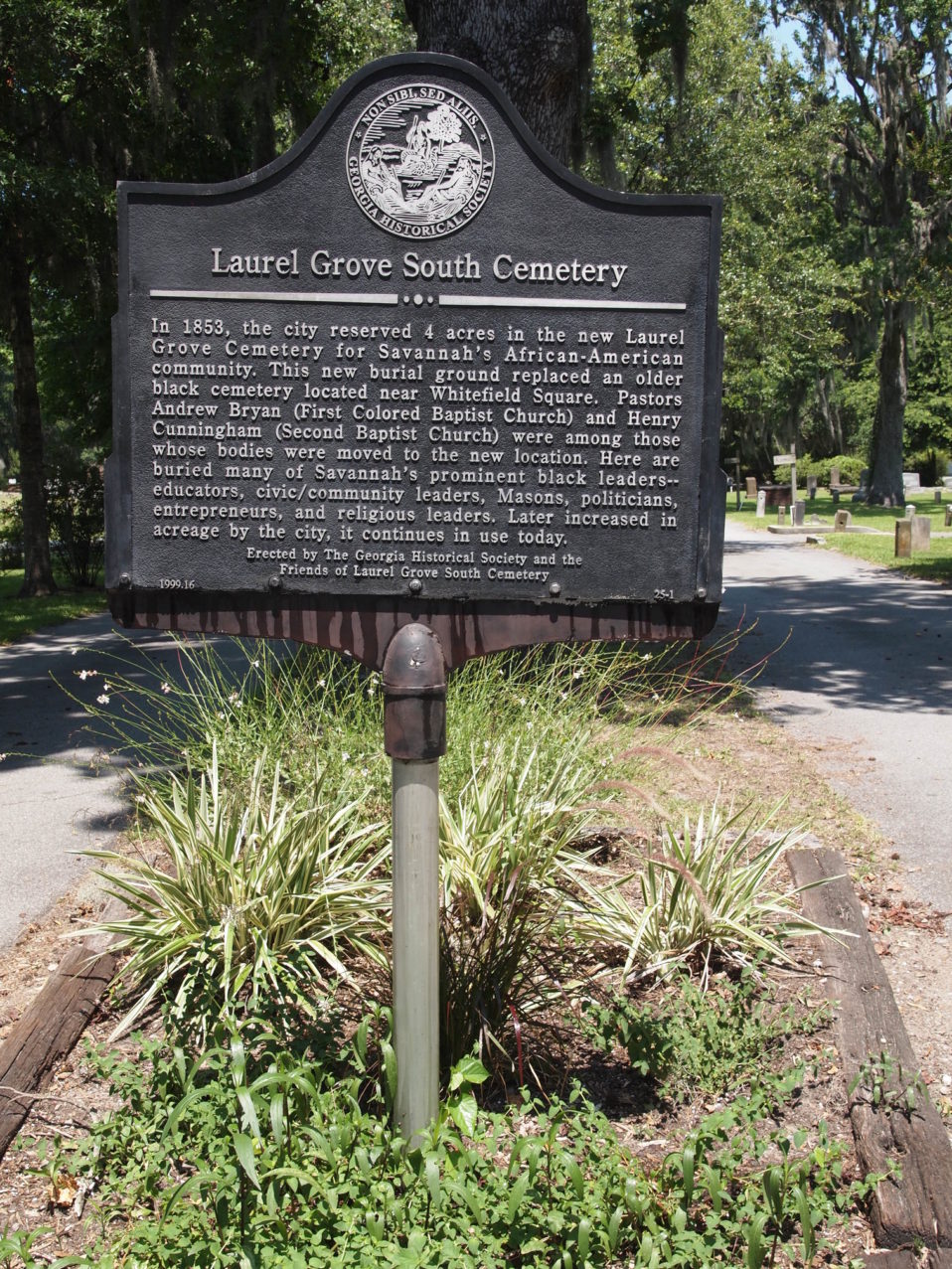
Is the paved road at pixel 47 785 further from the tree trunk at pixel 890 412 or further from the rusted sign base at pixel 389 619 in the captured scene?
the tree trunk at pixel 890 412

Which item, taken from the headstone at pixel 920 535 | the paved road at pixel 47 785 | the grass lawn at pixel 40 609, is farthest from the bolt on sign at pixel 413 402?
the headstone at pixel 920 535

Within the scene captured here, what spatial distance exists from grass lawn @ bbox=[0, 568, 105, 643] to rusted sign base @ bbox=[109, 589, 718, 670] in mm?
10420

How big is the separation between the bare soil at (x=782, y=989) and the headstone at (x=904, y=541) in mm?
14144

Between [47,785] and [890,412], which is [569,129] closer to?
[47,785]

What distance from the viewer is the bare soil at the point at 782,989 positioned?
295 cm

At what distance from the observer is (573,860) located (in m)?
4.57

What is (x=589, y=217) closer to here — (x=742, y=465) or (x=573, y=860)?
(x=573, y=860)

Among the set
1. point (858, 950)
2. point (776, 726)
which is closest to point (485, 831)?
point (858, 950)

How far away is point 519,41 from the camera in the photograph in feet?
23.6

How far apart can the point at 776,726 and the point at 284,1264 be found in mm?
6208

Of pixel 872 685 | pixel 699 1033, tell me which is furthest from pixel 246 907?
pixel 872 685

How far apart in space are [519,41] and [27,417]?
1087 cm

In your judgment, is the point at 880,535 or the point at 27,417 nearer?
the point at 27,417

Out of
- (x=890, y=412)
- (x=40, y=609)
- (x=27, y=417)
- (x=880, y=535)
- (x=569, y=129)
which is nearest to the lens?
(x=569, y=129)
